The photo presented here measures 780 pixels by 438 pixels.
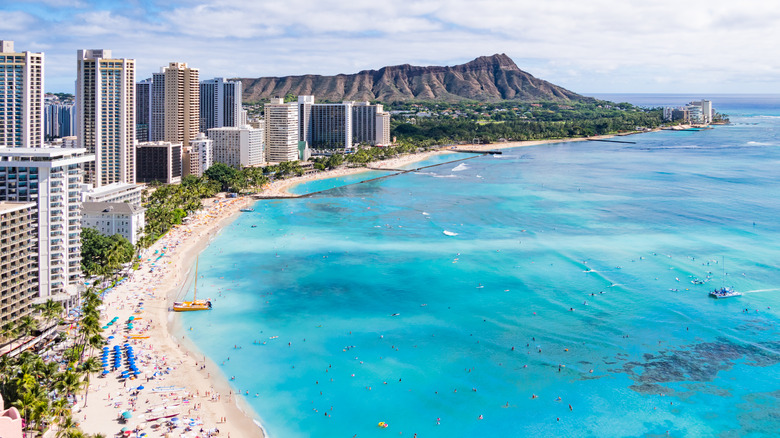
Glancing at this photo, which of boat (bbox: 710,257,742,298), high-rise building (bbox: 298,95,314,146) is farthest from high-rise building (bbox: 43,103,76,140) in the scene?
boat (bbox: 710,257,742,298)

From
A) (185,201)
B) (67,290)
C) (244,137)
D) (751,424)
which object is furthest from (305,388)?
(244,137)

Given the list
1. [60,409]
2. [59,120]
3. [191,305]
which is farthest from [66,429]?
[59,120]

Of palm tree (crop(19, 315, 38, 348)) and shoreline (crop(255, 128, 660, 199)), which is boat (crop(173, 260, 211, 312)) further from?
shoreline (crop(255, 128, 660, 199))

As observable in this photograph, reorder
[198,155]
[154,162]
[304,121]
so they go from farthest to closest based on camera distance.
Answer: [304,121]
[198,155]
[154,162]

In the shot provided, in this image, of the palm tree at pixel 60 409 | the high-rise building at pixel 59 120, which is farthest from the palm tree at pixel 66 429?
the high-rise building at pixel 59 120

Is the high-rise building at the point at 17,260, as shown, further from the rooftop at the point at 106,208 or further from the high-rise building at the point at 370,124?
the high-rise building at the point at 370,124

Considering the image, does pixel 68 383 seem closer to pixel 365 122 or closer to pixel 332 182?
pixel 332 182

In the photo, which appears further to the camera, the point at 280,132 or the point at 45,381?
the point at 280,132

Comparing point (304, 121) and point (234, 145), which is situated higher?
point (304, 121)
